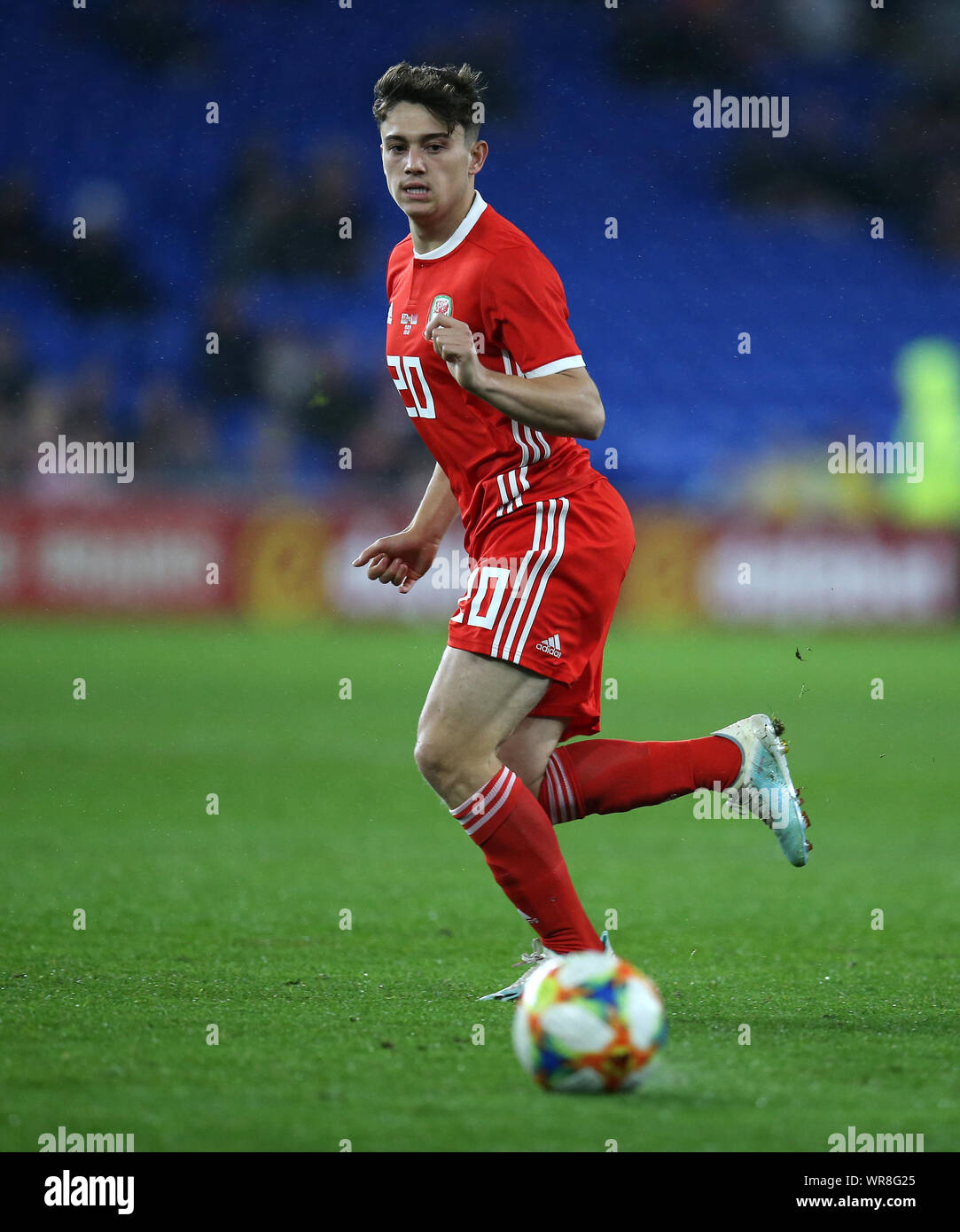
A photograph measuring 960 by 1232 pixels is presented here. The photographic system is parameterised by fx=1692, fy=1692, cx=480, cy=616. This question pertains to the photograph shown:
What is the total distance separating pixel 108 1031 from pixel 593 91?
21816mm

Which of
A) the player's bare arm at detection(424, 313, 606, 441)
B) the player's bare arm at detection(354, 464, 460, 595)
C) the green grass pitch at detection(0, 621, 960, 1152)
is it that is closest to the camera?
the green grass pitch at detection(0, 621, 960, 1152)

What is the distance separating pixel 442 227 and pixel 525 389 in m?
0.62

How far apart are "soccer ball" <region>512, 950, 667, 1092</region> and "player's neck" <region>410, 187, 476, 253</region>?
6.61 feet

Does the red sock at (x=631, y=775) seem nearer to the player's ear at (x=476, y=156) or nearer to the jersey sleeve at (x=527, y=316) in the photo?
the jersey sleeve at (x=527, y=316)

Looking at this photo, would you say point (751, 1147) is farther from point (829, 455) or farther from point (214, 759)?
point (829, 455)

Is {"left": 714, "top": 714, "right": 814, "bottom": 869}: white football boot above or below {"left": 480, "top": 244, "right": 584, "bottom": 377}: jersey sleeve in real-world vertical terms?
below

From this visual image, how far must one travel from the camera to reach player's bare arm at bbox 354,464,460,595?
4.91 metres

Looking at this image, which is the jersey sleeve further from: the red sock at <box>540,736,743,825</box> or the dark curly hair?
the red sock at <box>540,736,743,825</box>
